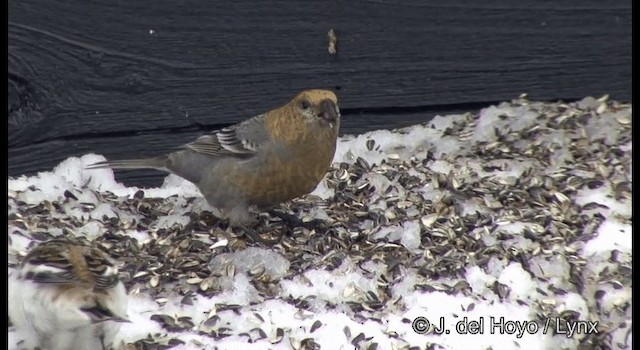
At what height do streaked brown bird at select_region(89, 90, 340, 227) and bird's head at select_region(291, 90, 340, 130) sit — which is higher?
bird's head at select_region(291, 90, 340, 130)

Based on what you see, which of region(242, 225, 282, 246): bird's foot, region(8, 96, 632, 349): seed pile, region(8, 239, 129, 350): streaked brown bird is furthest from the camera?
region(242, 225, 282, 246): bird's foot

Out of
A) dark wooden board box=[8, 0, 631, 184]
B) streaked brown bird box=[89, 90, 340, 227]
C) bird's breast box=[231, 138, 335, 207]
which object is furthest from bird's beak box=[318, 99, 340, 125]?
dark wooden board box=[8, 0, 631, 184]

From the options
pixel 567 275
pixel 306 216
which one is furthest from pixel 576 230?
pixel 306 216

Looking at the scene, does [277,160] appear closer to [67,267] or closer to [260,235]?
[260,235]

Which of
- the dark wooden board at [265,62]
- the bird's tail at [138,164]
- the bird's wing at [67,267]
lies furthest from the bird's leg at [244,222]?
the bird's wing at [67,267]

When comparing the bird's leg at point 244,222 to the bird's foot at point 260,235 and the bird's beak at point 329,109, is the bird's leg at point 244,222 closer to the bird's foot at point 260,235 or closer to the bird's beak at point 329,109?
the bird's foot at point 260,235

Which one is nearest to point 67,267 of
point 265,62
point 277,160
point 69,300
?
point 69,300

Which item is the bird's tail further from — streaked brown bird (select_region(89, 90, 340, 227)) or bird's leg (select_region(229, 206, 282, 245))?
bird's leg (select_region(229, 206, 282, 245))
